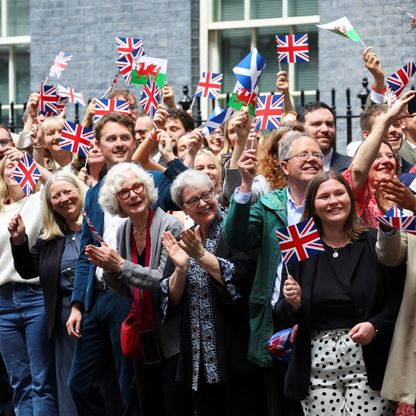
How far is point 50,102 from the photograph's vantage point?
37.4ft

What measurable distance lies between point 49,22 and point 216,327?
8.06 metres

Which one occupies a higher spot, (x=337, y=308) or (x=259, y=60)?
(x=259, y=60)

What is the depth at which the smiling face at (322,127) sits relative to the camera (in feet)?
29.2

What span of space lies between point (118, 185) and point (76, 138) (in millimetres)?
1748

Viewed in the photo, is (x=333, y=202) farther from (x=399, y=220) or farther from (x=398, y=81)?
(x=398, y=81)

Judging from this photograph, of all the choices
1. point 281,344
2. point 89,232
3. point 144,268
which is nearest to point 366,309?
point 281,344

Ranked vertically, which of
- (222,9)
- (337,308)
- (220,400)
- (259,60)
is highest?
(222,9)

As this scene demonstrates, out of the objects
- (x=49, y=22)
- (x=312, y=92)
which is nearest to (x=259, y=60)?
(x=312, y=92)

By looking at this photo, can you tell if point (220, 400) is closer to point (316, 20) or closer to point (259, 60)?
point (259, 60)

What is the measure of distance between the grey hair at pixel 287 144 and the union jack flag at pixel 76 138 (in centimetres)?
252

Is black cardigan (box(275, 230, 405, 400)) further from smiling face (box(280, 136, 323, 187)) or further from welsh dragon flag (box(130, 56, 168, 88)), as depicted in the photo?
welsh dragon flag (box(130, 56, 168, 88))

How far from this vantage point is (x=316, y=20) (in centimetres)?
1398

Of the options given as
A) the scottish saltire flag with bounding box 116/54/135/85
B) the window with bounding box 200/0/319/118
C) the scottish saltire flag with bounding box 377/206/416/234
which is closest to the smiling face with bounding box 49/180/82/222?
the scottish saltire flag with bounding box 116/54/135/85

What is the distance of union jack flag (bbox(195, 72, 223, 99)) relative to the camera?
11.4m
